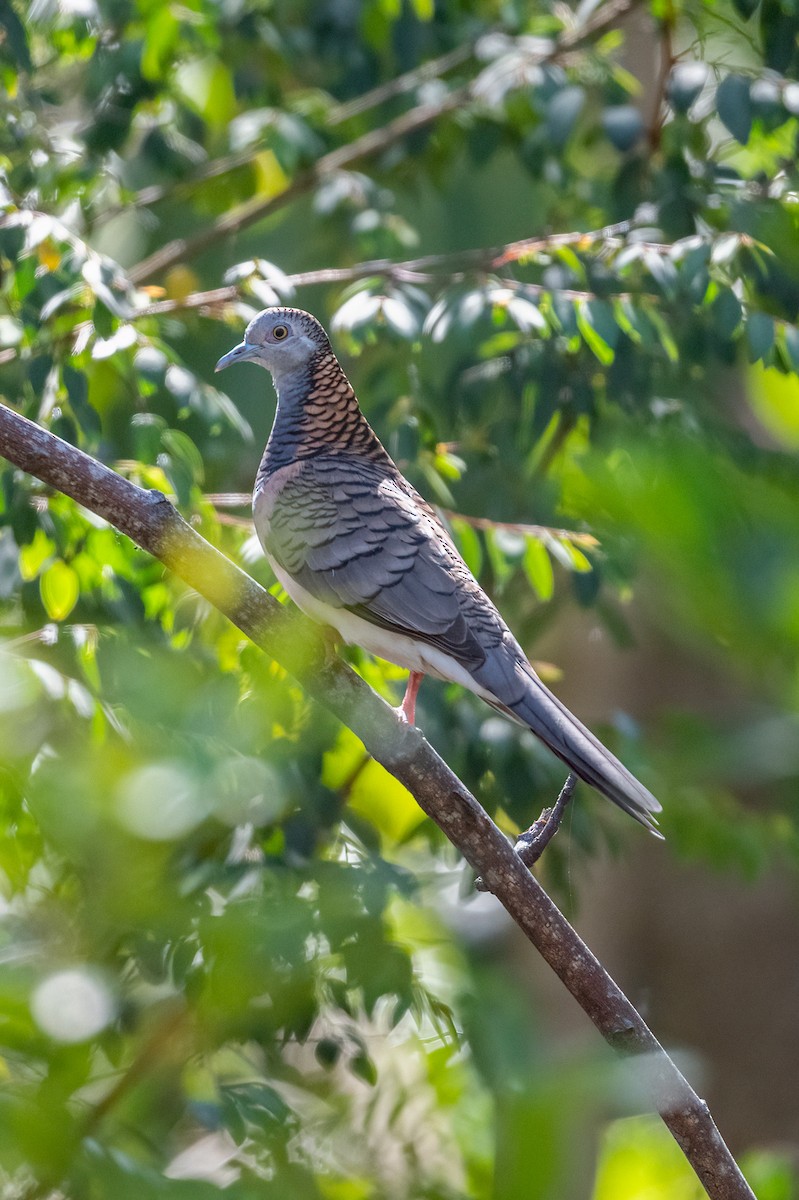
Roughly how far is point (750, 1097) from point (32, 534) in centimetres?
397

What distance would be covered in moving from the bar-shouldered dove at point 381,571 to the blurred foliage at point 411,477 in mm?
187

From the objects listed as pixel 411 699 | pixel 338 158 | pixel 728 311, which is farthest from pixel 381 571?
pixel 338 158

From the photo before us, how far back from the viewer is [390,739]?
6.41ft

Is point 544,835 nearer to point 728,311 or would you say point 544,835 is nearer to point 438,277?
point 728,311

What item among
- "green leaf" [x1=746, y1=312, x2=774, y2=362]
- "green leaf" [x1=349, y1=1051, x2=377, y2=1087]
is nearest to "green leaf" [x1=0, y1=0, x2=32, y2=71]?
"green leaf" [x1=746, y1=312, x2=774, y2=362]

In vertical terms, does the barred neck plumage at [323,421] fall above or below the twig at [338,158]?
below

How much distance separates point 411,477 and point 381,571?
56cm

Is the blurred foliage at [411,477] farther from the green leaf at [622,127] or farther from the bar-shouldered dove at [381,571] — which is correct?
the bar-shouldered dove at [381,571]

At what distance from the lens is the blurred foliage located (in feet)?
2.22

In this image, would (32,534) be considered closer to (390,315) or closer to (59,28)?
(390,315)

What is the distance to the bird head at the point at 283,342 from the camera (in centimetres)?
262

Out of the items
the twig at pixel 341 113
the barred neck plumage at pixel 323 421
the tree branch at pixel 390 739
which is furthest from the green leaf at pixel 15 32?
the tree branch at pixel 390 739

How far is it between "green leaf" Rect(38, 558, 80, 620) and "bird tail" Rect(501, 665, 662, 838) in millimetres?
837

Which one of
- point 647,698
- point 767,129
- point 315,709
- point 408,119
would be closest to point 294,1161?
point 315,709
